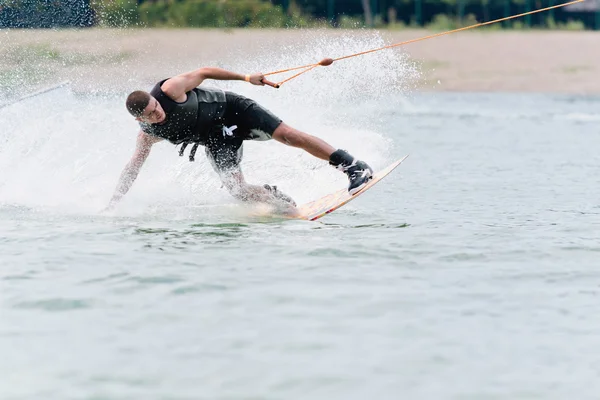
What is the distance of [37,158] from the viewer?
11266 millimetres

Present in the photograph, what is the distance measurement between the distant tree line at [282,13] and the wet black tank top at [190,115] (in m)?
15.9

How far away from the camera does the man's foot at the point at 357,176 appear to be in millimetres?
8719

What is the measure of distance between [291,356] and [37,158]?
6.74 m

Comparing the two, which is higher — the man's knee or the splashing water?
the man's knee

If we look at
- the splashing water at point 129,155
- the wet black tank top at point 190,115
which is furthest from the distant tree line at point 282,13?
the wet black tank top at point 190,115

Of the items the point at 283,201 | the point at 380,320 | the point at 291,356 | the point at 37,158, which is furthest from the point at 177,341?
the point at 37,158

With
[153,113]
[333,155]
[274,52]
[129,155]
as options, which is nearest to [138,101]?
[153,113]

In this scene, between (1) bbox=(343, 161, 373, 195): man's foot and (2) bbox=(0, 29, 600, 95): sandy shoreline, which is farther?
(2) bbox=(0, 29, 600, 95): sandy shoreline

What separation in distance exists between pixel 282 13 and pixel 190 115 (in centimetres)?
2518

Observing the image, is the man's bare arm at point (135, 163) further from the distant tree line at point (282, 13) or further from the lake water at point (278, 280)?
the distant tree line at point (282, 13)

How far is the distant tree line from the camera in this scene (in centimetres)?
2711

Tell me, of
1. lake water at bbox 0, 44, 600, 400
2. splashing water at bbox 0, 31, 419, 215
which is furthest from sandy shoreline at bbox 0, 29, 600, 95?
lake water at bbox 0, 44, 600, 400

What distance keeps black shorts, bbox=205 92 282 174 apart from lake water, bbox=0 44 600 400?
488 mm

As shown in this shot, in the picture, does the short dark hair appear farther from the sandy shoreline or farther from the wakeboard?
the sandy shoreline
